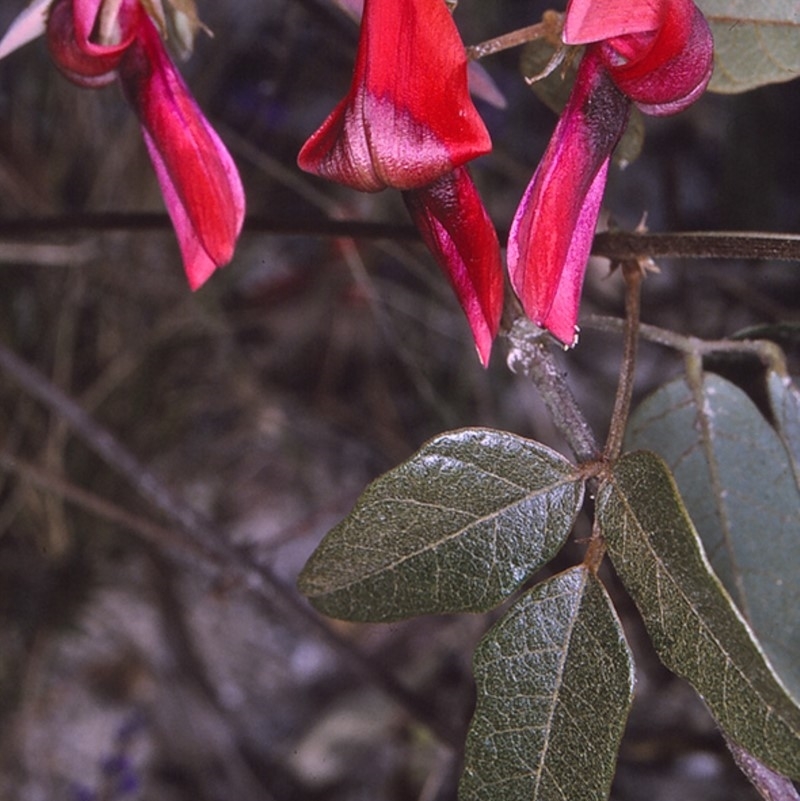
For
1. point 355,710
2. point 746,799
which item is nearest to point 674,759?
point 746,799

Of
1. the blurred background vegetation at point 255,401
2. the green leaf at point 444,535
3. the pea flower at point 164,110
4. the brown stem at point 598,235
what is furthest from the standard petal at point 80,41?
the blurred background vegetation at point 255,401

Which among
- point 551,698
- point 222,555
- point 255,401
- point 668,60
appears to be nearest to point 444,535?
point 551,698

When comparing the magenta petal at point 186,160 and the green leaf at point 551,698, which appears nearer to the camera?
the green leaf at point 551,698

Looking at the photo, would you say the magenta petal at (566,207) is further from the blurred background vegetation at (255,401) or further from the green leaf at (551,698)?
the blurred background vegetation at (255,401)

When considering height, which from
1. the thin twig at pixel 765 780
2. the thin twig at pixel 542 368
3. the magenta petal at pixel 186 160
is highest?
the magenta petal at pixel 186 160

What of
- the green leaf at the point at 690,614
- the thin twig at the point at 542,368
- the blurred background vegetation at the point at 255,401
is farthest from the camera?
the blurred background vegetation at the point at 255,401

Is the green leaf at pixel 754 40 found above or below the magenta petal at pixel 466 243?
above

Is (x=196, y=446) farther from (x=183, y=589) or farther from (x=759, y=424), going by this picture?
(x=759, y=424)
